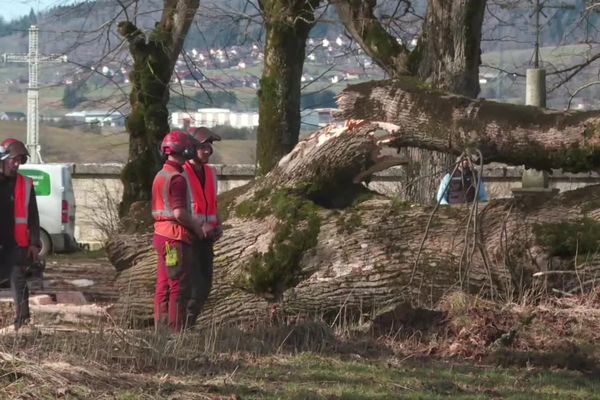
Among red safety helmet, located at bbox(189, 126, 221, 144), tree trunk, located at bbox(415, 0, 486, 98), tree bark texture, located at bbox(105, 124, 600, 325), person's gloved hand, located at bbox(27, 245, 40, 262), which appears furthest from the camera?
tree trunk, located at bbox(415, 0, 486, 98)

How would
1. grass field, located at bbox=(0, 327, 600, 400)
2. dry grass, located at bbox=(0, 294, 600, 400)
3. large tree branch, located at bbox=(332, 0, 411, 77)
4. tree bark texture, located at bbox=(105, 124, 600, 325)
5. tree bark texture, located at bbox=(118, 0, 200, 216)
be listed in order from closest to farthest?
1. grass field, located at bbox=(0, 327, 600, 400)
2. dry grass, located at bbox=(0, 294, 600, 400)
3. tree bark texture, located at bbox=(105, 124, 600, 325)
4. large tree branch, located at bbox=(332, 0, 411, 77)
5. tree bark texture, located at bbox=(118, 0, 200, 216)

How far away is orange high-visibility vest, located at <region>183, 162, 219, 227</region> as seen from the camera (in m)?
11.1

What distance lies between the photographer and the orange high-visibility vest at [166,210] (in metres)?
10.9

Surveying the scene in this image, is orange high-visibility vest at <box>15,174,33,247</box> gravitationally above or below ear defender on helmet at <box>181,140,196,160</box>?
below

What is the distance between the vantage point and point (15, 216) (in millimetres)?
12312

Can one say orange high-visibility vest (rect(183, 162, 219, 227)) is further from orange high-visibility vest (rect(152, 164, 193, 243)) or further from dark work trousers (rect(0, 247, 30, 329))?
dark work trousers (rect(0, 247, 30, 329))

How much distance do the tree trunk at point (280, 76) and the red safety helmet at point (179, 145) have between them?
9.03 m

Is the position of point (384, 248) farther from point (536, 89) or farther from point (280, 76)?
point (280, 76)

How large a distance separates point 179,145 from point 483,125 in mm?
2430

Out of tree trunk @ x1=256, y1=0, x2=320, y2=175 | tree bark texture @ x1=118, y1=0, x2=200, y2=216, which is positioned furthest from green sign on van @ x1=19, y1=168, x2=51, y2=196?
tree trunk @ x1=256, y1=0, x2=320, y2=175

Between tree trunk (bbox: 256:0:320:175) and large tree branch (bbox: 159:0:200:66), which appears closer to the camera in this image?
tree trunk (bbox: 256:0:320:175)

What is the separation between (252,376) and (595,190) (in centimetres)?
428

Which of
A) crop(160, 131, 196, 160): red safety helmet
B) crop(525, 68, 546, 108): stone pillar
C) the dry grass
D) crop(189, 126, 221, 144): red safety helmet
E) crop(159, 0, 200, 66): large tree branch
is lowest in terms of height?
the dry grass

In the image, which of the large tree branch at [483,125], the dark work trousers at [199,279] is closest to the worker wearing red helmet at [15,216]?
the dark work trousers at [199,279]
